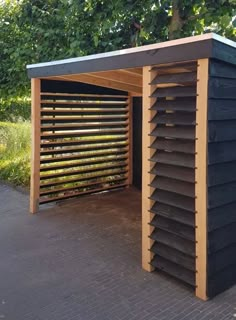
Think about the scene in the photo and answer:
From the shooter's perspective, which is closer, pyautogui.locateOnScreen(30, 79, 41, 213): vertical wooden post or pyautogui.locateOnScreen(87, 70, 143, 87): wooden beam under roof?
pyautogui.locateOnScreen(87, 70, 143, 87): wooden beam under roof

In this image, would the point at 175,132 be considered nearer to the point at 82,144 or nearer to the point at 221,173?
the point at 221,173

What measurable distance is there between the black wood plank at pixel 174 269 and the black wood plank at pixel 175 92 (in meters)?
1.47

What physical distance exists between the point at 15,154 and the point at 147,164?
5.52 meters

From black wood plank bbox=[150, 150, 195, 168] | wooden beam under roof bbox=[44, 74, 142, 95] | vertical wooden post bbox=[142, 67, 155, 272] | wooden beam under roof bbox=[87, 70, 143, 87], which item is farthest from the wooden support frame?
black wood plank bbox=[150, 150, 195, 168]

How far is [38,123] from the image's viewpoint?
4980 millimetres

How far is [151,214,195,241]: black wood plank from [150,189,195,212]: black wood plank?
0.57 feet

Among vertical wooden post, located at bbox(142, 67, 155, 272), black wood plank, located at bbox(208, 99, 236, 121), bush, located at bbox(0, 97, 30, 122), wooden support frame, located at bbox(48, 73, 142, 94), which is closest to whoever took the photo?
black wood plank, located at bbox(208, 99, 236, 121)

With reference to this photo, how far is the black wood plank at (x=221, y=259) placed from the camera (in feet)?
9.46

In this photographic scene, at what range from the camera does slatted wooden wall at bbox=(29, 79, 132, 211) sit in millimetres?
5246

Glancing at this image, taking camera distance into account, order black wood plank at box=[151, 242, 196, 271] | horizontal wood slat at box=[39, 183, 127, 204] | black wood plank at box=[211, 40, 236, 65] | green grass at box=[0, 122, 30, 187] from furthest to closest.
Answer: green grass at box=[0, 122, 30, 187]
horizontal wood slat at box=[39, 183, 127, 204]
black wood plank at box=[151, 242, 196, 271]
black wood plank at box=[211, 40, 236, 65]

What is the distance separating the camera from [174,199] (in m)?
3.15

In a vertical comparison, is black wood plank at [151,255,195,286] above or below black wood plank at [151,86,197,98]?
below

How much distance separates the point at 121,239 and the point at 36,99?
2.19 metres

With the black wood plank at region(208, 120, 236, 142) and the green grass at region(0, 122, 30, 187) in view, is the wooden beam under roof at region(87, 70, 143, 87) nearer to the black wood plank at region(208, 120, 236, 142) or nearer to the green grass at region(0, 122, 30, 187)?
the black wood plank at region(208, 120, 236, 142)
